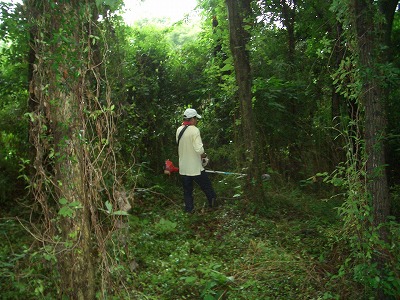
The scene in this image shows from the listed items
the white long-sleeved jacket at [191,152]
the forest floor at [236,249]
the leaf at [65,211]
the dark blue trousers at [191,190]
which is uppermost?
the white long-sleeved jacket at [191,152]

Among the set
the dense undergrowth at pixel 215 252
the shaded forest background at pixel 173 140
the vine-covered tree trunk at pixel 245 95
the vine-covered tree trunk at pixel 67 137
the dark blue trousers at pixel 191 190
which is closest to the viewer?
the vine-covered tree trunk at pixel 67 137

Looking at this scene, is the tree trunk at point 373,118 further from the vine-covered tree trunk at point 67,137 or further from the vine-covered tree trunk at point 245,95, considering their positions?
the vine-covered tree trunk at point 245,95

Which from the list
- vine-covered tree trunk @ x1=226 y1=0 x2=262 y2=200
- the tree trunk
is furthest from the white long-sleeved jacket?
the tree trunk

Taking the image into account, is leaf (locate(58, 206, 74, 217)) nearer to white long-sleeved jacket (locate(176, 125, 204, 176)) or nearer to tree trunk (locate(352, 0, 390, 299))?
tree trunk (locate(352, 0, 390, 299))

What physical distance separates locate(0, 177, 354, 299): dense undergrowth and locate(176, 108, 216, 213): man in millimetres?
359

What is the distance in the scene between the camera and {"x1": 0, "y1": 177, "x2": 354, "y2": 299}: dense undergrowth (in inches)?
233

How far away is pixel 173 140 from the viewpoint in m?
11.9

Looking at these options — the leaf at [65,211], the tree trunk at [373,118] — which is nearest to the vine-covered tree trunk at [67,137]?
the leaf at [65,211]

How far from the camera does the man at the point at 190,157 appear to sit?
31.3 ft

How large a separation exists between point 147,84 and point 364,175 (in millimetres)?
6508

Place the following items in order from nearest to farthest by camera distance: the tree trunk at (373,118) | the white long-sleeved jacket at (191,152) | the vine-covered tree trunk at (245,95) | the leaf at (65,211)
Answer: the leaf at (65,211), the tree trunk at (373,118), the vine-covered tree trunk at (245,95), the white long-sleeved jacket at (191,152)

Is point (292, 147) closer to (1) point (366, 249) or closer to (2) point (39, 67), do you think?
(1) point (366, 249)

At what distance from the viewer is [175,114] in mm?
12016

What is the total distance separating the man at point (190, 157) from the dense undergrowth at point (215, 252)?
0.36m
